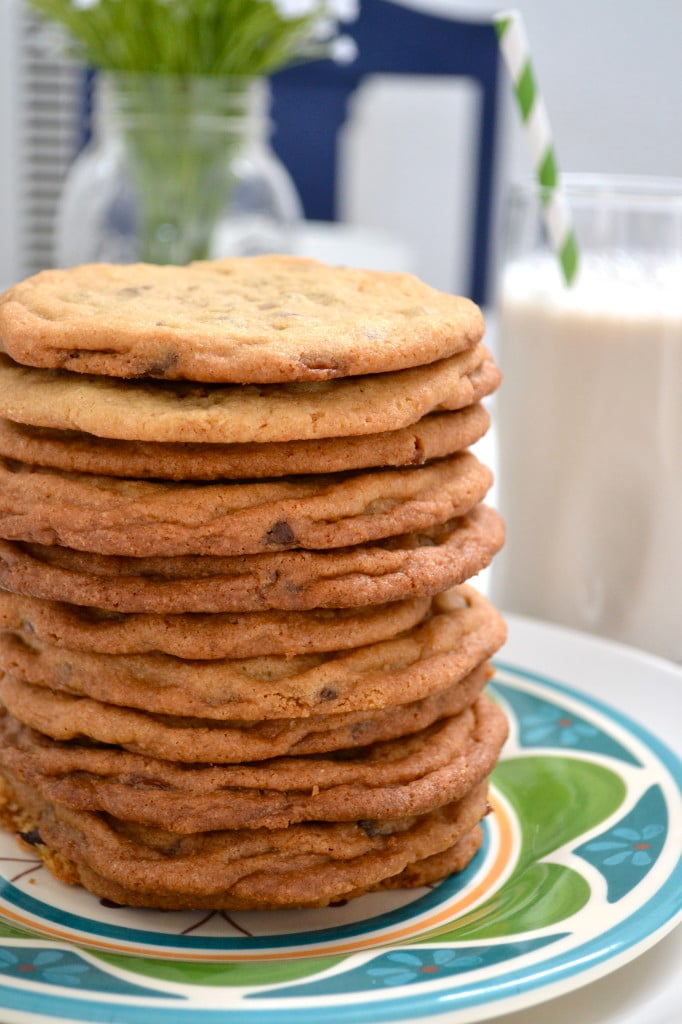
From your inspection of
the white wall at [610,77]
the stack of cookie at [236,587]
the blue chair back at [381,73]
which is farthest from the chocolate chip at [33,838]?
the blue chair back at [381,73]

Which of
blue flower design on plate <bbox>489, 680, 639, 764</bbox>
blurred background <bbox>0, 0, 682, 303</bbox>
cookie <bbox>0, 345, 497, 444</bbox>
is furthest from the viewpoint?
blurred background <bbox>0, 0, 682, 303</bbox>

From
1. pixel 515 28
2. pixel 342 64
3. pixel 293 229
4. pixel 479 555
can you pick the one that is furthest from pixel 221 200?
pixel 342 64

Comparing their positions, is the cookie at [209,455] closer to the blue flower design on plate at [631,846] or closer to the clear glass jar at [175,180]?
the blue flower design on plate at [631,846]

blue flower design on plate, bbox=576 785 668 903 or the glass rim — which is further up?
the glass rim

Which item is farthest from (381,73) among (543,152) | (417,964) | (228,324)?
(417,964)

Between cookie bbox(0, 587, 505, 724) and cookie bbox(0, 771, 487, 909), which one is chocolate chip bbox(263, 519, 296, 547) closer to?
cookie bbox(0, 587, 505, 724)

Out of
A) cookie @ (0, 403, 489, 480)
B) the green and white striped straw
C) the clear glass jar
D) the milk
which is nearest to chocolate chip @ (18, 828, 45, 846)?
cookie @ (0, 403, 489, 480)

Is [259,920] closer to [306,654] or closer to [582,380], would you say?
[306,654]
